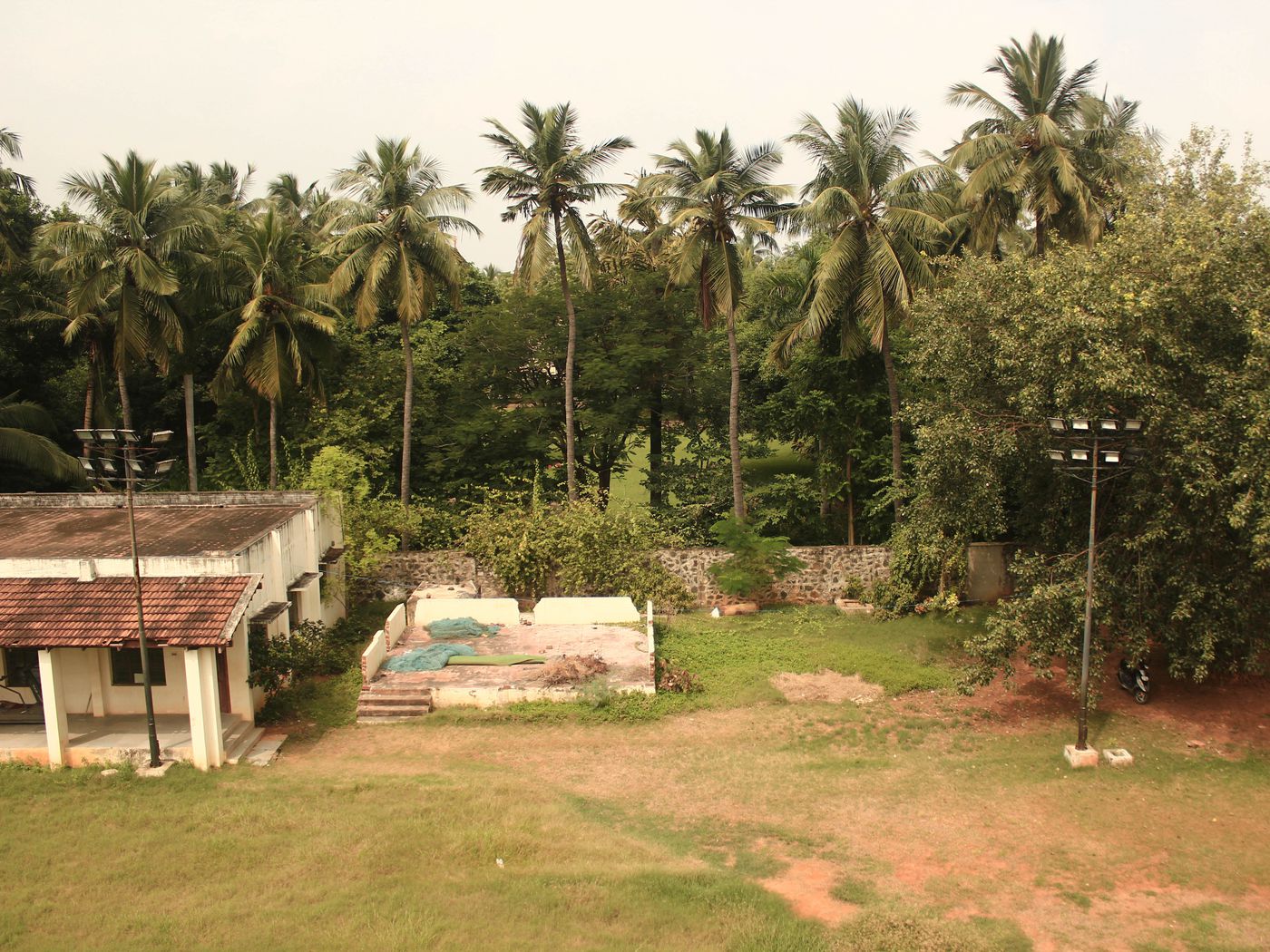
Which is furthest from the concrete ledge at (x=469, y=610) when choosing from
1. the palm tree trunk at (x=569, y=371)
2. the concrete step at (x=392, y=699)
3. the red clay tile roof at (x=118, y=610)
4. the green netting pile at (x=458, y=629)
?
the red clay tile roof at (x=118, y=610)

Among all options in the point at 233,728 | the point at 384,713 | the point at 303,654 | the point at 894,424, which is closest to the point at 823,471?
the point at 894,424

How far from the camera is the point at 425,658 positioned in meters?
19.2

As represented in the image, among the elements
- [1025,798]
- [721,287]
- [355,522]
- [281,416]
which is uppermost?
[721,287]

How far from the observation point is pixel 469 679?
18.4 metres

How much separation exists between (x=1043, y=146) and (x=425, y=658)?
18.2m

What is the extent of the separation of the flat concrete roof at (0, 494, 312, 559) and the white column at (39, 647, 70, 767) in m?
2.34

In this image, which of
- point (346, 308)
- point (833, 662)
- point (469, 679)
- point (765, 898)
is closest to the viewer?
point (765, 898)

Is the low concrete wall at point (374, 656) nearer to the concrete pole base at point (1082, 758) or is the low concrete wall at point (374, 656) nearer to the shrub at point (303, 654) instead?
the shrub at point (303, 654)

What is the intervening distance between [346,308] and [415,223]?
7.64 metres

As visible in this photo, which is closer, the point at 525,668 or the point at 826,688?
the point at 826,688

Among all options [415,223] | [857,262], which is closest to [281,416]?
[415,223]

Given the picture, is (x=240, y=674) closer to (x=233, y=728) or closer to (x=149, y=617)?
(x=233, y=728)

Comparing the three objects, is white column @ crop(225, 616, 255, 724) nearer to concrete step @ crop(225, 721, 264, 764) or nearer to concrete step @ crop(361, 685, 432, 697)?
concrete step @ crop(225, 721, 264, 764)

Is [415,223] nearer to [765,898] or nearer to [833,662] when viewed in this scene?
[833,662]
